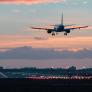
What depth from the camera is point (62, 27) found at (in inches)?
5404
